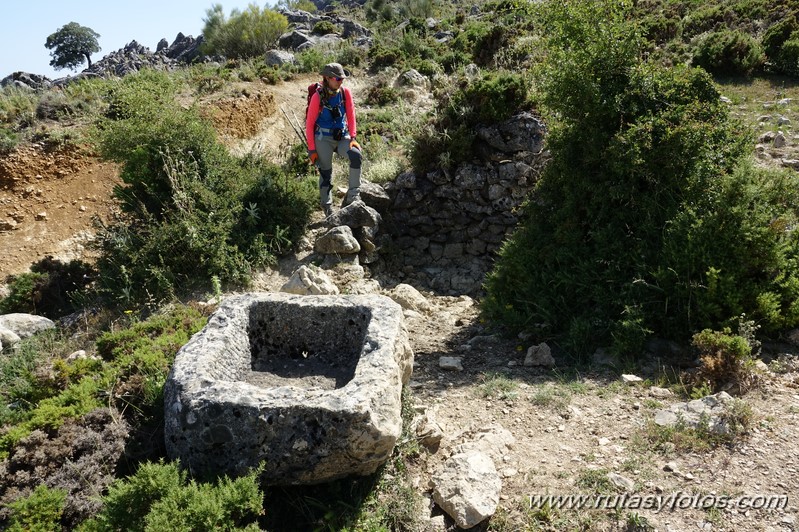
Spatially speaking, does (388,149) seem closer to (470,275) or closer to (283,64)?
(470,275)

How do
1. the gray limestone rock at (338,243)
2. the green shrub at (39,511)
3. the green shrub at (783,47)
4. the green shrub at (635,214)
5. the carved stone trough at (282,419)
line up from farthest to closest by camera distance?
the green shrub at (783,47) → the gray limestone rock at (338,243) → the green shrub at (635,214) → the carved stone trough at (282,419) → the green shrub at (39,511)

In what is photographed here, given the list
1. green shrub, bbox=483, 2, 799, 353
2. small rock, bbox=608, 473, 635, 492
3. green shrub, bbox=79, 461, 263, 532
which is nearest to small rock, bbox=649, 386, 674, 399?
green shrub, bbox=483, 2, 799, 353

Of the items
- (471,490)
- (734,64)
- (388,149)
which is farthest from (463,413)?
(734,64)

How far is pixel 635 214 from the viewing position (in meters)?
6.07

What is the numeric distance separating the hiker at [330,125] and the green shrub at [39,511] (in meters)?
6.56

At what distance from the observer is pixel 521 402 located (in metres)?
4.93

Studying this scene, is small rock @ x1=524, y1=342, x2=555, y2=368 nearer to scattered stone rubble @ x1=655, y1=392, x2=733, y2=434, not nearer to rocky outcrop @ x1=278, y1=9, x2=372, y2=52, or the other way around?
scattered stone rubble @ x1=655, y1=392, x2=733, y2=434

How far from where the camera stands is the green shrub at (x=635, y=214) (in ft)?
17.6

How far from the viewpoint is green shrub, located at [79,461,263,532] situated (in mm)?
2828

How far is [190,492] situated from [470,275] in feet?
22.4

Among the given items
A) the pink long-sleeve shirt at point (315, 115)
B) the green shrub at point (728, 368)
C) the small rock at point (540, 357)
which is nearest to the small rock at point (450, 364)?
the small rock at point (540, 357)

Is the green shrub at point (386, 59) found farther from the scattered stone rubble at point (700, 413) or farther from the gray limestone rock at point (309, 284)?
the scattered stone rubble at point (700, 413)

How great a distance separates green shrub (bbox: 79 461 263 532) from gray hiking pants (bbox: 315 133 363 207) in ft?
21.6

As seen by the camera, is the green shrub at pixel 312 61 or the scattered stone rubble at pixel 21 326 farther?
the green shrub at pixel 312 61
